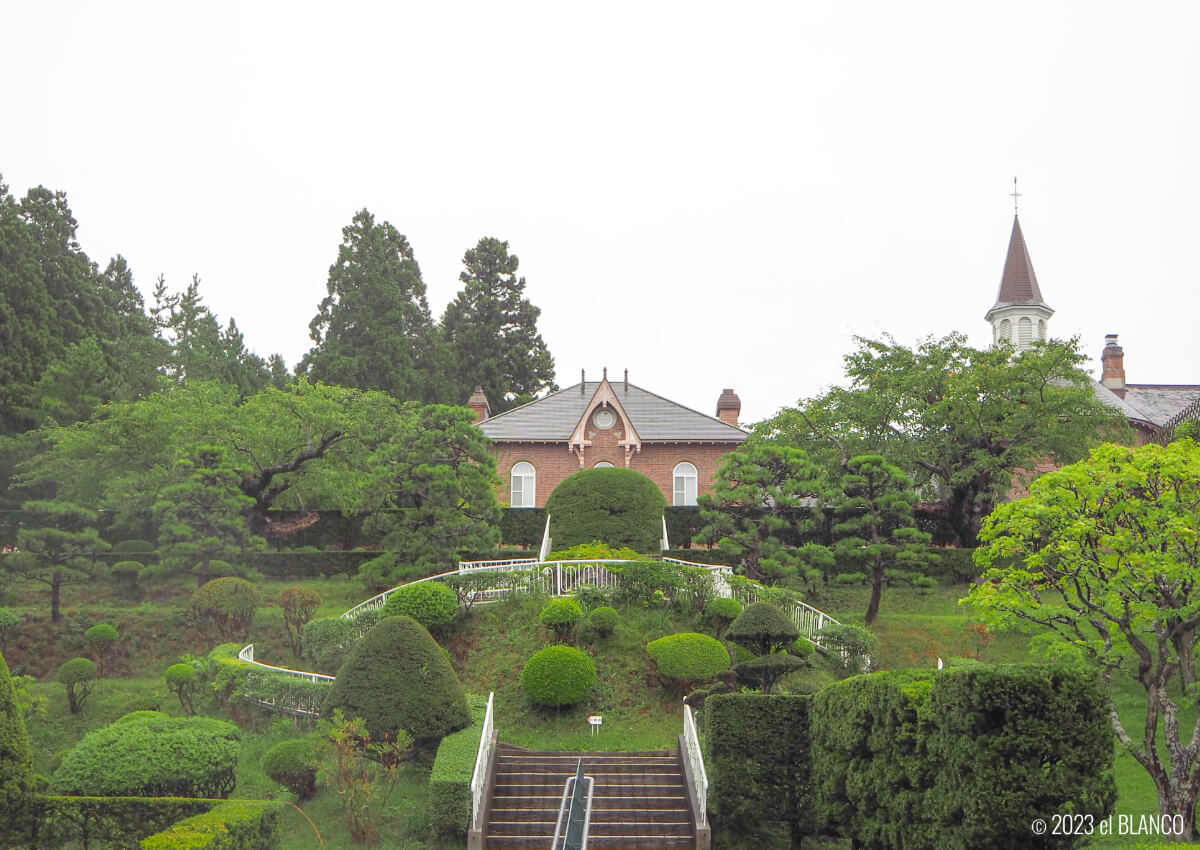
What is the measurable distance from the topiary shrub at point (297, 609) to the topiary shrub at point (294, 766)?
24.1 feet

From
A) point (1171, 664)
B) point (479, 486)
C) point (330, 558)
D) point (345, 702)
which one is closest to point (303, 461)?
point (330, 558)

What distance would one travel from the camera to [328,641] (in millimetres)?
22719

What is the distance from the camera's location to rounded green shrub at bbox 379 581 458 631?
23.5 metres

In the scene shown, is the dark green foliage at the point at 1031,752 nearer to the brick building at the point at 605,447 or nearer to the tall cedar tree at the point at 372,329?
the brick building at the point at 605,447

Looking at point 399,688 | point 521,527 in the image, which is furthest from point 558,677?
point 521,527

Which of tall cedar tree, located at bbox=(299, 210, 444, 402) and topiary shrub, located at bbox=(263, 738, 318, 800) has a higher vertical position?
tall cedar tree, located at bbox=(299, 210, 444, 402)

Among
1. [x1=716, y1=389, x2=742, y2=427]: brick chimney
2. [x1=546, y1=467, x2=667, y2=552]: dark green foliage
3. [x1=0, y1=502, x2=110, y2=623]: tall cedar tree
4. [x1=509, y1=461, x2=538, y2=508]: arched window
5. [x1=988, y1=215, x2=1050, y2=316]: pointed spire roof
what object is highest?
[x1=988, y1=215, x2=1050, y2=316]: pointed spire roof

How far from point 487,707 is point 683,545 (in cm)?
1748

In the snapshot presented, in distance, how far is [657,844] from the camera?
15758 mm

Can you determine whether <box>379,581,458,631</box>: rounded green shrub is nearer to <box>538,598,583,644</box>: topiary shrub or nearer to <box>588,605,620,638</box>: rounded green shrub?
<box>538,598,583,644</box>: topiary shrub

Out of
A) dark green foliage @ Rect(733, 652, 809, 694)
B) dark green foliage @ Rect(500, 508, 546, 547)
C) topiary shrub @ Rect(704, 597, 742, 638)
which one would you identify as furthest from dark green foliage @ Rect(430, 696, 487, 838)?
dark green foliage @ Rect(500, 508, 546, 547)

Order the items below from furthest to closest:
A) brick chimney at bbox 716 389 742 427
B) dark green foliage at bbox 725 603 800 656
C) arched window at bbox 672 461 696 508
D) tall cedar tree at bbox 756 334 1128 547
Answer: brick chimney at bbox 716 389 742 427
arched window at bbox 672 461 696 508
tall cedar tree at bbox 756 334 1128 547
dark green foliage at bbox 725 603 800 656

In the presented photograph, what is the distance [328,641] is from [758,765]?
35.7 feet

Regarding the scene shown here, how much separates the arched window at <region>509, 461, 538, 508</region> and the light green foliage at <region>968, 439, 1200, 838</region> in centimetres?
2500
